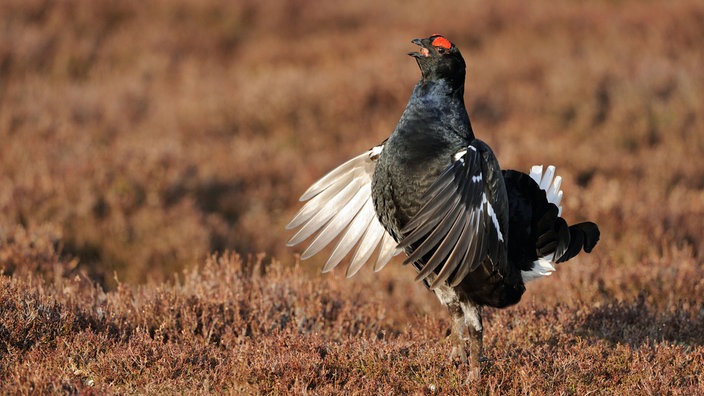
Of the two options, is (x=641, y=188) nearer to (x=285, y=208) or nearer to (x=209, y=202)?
(x=285, y=208)

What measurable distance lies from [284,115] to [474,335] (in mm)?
7461

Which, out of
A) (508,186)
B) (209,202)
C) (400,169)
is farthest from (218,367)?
(209,202)

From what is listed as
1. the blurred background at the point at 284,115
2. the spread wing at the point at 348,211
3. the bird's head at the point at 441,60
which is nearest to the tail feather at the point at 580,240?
the bird's head at the point at 441,60

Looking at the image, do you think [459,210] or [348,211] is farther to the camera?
[348,211]

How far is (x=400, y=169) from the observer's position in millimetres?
4570

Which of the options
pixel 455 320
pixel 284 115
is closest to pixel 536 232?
pixel 455 320

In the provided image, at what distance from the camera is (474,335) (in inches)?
183

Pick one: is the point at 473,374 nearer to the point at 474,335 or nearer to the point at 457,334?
the point at 474,335

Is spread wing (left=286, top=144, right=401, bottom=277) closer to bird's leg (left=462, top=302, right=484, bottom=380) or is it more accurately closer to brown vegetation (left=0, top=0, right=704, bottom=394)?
brown vegetation (left=0, top=0, right=704, bottom=394)

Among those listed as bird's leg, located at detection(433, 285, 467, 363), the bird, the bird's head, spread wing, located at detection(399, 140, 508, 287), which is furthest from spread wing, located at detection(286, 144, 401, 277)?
spread wing, located at detection(399, 140, 508, 287)

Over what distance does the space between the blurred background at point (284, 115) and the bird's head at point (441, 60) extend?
2712mm

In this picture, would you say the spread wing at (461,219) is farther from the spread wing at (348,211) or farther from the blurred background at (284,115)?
the blurred background at (284,115)

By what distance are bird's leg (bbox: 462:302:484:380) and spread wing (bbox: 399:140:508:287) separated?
0.34m

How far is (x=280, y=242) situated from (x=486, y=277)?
14.4ft
